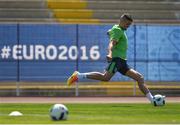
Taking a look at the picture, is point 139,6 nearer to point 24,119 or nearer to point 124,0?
point 124,0

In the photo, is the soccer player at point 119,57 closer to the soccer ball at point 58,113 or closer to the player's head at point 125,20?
the player's head at point 125,20

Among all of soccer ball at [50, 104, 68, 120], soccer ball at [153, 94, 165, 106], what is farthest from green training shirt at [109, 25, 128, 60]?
soccer ball at [50, 104, 68, 120]

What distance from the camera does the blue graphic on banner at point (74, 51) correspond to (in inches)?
848

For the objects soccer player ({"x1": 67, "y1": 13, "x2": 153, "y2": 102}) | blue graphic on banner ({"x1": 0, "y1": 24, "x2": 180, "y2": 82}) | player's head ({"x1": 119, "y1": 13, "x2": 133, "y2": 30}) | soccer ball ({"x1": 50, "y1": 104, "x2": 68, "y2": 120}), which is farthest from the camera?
blue graphic on banner ({"x1": 0, "y1": 24, "x2": 180, "y2": 82})

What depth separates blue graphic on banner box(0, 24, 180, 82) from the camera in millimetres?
21547

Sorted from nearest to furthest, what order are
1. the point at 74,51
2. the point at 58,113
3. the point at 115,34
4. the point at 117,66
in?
the point at 58,113, the point at 115,34, the point at 117,66, the point at 74,51

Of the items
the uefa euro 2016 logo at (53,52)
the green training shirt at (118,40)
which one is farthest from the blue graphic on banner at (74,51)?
the green training shirt at (118,40)

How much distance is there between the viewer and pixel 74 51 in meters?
21.8

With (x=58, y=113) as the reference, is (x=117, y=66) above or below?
above

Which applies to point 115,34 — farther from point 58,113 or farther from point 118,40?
point 58,113

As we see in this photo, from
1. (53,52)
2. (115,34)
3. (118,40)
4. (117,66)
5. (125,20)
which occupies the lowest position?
(117,66)

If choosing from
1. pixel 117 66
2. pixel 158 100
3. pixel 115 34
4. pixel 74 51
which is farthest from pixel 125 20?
pixel 74 51

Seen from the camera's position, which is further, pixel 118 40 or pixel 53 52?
pixel 53 52

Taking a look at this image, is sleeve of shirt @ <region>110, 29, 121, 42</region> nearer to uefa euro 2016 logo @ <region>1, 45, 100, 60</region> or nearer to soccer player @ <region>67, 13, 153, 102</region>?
soccer player @ <region>67, 13, 153, 102</region>
